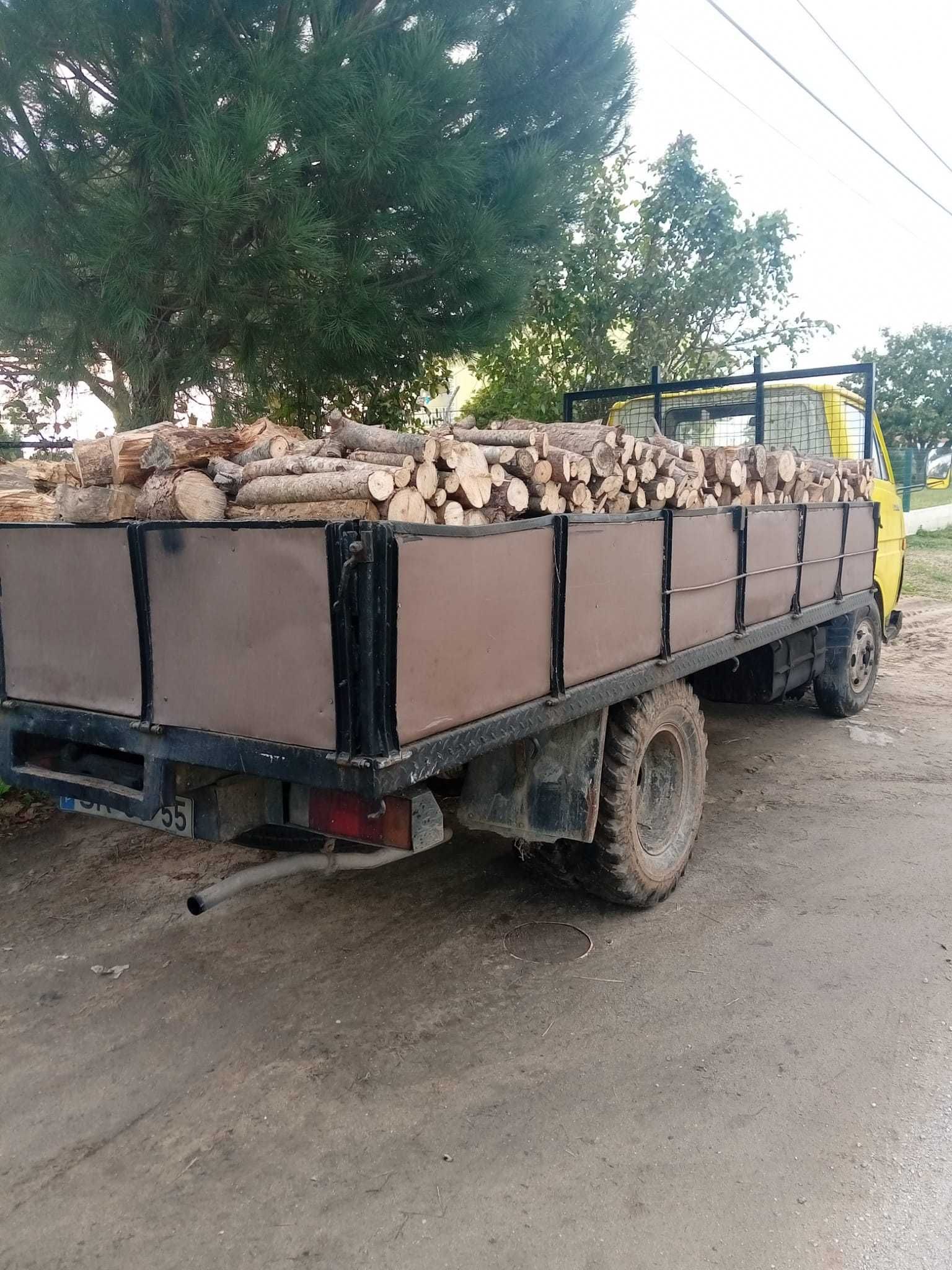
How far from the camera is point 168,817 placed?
3.17 m

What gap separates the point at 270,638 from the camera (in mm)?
2674

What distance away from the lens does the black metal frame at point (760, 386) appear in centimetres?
682

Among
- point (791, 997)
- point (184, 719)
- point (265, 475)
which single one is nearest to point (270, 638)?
point (184, 719)

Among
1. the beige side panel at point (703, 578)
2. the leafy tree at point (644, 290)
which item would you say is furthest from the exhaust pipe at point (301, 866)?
the leafy tree at point (644, 290)

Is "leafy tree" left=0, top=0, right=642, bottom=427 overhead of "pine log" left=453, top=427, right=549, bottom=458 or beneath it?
overhead

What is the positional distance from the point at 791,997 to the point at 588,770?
3.56 feet

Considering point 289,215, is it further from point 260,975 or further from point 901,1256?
point 901,1256

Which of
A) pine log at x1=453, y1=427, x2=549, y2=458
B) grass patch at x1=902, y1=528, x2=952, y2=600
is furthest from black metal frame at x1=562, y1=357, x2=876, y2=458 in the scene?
Answer: grass patch at x1=902, y1=528, x2=952, y2=600

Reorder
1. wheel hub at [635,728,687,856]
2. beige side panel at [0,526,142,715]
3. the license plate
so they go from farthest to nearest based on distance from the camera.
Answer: wheel hub at [635,728,687,856] < the license plate < beige side panel at [0,526,142,715]

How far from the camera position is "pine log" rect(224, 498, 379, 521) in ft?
9.58

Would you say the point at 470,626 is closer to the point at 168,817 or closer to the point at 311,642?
the point at 311,642

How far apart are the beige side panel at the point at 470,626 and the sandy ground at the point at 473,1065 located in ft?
3.90

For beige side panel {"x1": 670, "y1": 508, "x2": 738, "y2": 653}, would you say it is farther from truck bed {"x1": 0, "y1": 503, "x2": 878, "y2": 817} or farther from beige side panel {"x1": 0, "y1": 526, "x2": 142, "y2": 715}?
beige side panel {"x1": 0, "y1": 526, "x2": 142, "y2": 715}

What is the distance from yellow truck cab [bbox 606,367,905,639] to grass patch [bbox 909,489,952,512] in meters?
21.3
